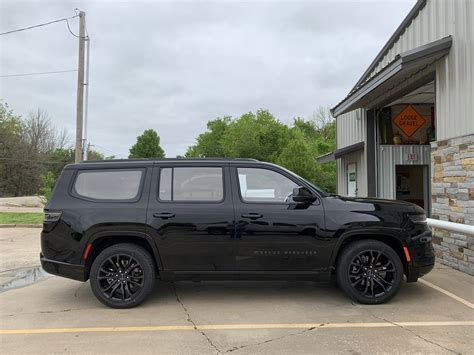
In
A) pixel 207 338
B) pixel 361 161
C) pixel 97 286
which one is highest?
pixel 361 161

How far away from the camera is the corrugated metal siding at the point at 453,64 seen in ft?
22.8

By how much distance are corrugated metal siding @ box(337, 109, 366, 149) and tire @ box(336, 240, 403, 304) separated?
7.69 metres

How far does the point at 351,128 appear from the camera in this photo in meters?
14.0

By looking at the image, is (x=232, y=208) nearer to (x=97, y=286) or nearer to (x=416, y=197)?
(x=97, y=286)

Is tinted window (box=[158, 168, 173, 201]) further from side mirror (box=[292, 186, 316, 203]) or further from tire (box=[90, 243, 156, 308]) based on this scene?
side mirror (box=[292, 186, 316, 203])

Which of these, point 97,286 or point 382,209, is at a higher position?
point 382,209

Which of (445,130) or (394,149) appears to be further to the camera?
(394,149)

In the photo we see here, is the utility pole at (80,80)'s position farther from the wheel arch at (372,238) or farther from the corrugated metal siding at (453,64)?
the wheel arch at (372,238)

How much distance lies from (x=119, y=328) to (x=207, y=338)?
107 centimetres

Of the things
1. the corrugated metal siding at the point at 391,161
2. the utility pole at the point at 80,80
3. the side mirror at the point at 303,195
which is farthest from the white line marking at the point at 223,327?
the utility pole at the point at 80,80

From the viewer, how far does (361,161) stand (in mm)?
13156

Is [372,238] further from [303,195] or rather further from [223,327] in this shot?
[223,327]

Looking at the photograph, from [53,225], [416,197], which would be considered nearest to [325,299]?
[53,225]

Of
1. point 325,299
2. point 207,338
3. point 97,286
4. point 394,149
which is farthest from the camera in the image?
point 394,149
